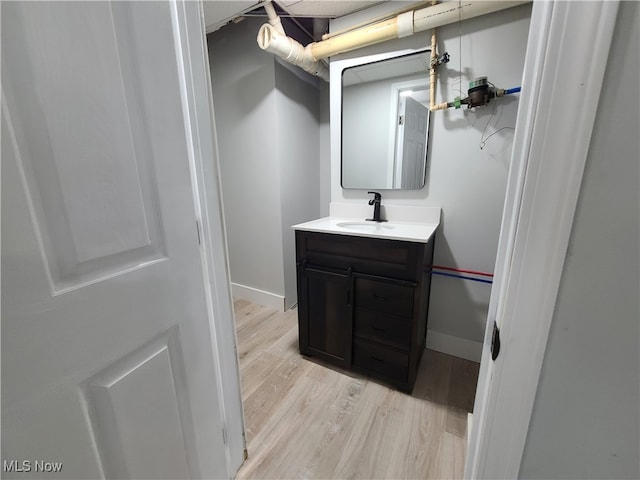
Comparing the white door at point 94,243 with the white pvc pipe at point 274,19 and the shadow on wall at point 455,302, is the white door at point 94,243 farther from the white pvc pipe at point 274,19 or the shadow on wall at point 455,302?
the shadow on wall at point 455,302

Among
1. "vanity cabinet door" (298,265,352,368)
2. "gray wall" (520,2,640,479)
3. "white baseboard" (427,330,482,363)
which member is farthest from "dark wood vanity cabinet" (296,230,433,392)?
"gray wall" (520,2,640,479)

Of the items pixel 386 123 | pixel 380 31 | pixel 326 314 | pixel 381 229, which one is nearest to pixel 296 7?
pixel 380 31

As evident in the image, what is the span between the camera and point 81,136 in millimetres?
465

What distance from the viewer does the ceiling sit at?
1.52 metres

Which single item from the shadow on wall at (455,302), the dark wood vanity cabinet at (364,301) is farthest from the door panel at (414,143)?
the dark wood vanity cabinet at (364,301)

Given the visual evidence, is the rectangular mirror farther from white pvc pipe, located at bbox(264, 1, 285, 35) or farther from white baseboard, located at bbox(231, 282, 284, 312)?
white baseboard, located at bbox(231, 282, 284, 312)

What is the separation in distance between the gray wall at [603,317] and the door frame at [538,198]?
15 mm

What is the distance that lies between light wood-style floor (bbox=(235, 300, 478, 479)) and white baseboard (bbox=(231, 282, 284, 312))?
57cm

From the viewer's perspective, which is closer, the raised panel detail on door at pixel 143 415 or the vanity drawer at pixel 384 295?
the raised panel detail on door at pixel 143 415

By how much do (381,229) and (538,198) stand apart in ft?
4.02

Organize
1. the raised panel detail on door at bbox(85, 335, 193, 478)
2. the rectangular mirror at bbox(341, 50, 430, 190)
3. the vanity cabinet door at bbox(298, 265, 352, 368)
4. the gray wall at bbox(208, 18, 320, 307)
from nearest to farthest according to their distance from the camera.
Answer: the raised panel detail on door at bbox(85, 335, 193, 478), the vanity cabinet door at bbox(298, 265, 352, 368), the rectangular mirror at bbox(341, 50, 430, 190), the gray wall at bbox(208, 18, 320, 307)

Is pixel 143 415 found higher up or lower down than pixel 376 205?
lower down

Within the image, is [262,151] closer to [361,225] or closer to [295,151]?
[295,151]

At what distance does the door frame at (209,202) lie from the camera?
707 millimetres
